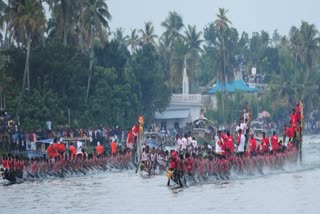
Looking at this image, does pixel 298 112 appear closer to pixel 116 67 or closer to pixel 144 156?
pixel 144 156

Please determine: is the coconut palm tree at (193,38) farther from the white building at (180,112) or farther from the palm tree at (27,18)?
the palm tree at (27,18)

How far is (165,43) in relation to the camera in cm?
13700

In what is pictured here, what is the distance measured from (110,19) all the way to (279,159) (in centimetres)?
4324

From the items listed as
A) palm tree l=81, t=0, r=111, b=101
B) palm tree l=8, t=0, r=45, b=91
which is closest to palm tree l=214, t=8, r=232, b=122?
palm tree l=81, t=0, r=111, b=101

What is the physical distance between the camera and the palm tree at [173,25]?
140125 mm

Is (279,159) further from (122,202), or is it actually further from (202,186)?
(122,202)

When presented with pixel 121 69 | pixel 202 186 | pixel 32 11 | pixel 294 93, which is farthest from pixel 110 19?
pixel 202 186

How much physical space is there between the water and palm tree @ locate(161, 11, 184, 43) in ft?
283

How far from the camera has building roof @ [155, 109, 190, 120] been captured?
115 metres

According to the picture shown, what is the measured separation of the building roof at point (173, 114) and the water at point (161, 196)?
197 ft

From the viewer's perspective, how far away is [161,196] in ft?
143

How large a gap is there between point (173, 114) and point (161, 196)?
7200 centimetres

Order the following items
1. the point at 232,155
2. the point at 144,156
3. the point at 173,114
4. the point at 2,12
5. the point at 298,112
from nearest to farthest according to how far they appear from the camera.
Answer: the point at 232,155, the point at 144,156, the point at 298,112, the point at 2,12, the point at 173,114

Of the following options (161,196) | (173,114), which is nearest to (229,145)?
(161,196)
